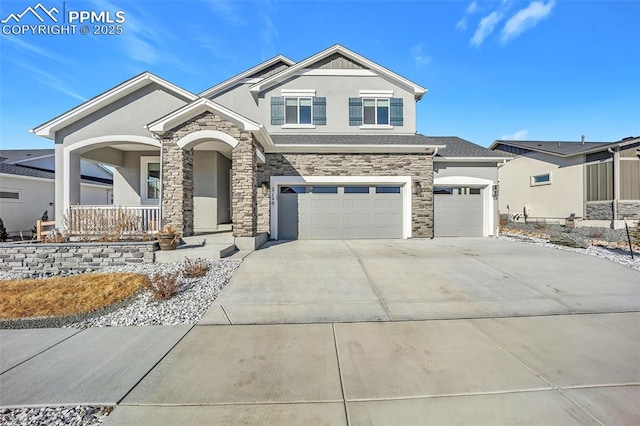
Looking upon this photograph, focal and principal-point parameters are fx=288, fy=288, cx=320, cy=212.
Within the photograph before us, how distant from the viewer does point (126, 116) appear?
431 inches

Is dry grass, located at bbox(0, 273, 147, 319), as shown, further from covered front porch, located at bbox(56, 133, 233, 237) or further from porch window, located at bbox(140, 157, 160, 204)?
porch window, located at bbox(140, 157, 160, 204)

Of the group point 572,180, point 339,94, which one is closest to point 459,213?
point 339,94

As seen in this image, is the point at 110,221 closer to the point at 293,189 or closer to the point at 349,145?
the point at 293,189

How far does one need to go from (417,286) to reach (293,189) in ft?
24.3

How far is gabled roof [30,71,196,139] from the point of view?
10380 millimetres

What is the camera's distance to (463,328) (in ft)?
14.1

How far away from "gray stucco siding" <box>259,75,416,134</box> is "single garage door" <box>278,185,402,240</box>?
3552 millimetres

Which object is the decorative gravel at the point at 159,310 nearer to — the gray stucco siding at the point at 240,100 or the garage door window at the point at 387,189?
the garage door window at the point at 387,189

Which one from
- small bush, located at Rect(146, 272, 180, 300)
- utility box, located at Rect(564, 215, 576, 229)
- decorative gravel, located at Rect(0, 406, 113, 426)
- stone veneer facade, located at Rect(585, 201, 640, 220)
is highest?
stone veneer facade, located at Rect(585, 201, 640, 220)

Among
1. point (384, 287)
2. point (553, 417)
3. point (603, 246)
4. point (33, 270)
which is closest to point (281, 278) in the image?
point (384, 287)

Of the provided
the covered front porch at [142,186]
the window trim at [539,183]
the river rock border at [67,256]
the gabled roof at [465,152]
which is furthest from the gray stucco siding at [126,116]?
the window trim at [539,183]

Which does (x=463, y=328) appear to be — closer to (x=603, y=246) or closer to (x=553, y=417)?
(x=553, y=417)

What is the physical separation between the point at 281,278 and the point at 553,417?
4.95 m

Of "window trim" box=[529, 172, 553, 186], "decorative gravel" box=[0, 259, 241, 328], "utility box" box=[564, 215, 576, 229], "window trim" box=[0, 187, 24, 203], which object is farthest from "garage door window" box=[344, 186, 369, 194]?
"window trim" box=[0, 187, 24, 203]
